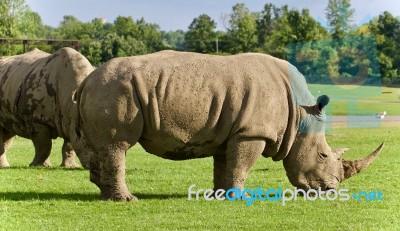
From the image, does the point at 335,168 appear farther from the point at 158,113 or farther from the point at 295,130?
the point at 158,113

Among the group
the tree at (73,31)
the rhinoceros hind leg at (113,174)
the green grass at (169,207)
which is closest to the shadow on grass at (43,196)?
the green grass at (169,207)

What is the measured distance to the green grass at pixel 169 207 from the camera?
11109mm

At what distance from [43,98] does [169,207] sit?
6215mm

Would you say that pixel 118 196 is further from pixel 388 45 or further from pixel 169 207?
pixel 388 45

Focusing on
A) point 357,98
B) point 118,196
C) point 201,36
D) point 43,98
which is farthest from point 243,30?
point 118,196

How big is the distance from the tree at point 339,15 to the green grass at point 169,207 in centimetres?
327

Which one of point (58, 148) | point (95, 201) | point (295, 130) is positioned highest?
point (295, 130)

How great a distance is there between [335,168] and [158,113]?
2.94 m

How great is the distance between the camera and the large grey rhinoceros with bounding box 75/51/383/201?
12.4 meters

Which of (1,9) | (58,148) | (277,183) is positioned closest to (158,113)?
(277,183)

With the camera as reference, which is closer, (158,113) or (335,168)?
(158,113)

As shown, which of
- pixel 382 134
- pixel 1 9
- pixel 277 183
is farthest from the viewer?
pixel 1 9

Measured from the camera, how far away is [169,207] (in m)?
12.3

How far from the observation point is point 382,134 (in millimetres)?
28312
